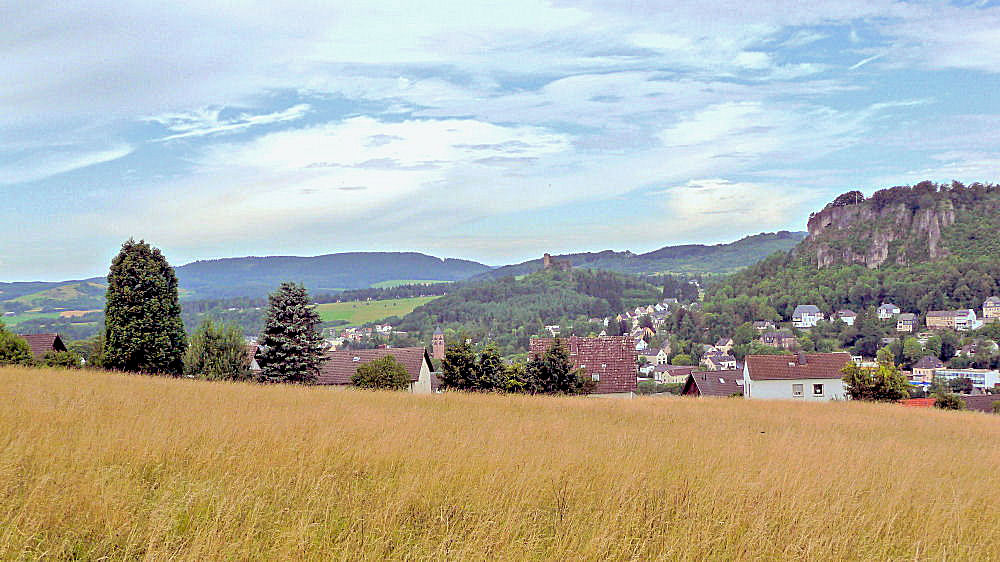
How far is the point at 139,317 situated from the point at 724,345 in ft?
466

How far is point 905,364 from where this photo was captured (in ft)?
453

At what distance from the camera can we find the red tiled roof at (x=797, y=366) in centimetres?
5234

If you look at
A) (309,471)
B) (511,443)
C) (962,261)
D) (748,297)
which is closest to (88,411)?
(309,471)

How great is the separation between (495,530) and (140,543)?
7.32ft

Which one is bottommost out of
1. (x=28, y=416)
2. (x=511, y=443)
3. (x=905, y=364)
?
(x=905, y=364)

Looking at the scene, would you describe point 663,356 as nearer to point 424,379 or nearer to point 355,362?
point 424,379

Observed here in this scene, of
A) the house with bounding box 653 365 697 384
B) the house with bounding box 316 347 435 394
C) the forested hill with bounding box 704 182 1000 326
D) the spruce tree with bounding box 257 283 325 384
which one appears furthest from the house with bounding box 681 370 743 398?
the forested hill with bounding box 704 182 1000 326

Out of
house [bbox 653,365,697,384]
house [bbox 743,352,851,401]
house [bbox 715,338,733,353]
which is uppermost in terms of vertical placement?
house [bbox 743,352,851,401]

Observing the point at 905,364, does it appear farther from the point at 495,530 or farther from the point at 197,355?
the point at 495,530

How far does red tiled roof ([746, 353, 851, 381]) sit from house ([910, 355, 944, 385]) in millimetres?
88919

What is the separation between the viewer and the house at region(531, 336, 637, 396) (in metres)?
54.4

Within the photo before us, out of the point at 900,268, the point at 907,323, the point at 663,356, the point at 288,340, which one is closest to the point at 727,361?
the point at 663,356

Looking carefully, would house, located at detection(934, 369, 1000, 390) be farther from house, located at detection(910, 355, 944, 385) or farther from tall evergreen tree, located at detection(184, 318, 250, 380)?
tall evergreen tree, located at detection(184, 318, 250, 380)

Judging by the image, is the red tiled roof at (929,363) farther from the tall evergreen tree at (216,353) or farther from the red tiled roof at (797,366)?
the tall evergreen tree at (216,353)
